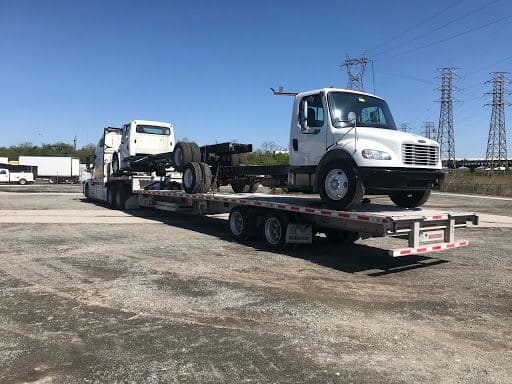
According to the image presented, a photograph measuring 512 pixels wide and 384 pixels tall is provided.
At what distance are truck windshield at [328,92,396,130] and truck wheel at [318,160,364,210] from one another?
933 millimetres

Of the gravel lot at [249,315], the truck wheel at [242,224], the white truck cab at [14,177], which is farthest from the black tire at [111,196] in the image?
the white truck cab at [14,177]

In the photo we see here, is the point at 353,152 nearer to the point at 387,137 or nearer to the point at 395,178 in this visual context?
the point at 387,137

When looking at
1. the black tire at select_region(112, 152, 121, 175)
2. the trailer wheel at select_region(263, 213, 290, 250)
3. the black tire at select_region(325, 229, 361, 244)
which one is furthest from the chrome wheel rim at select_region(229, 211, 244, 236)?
the black tire at select_region(112, 152, 121, 175)

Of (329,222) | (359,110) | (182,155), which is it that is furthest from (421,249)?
(182,155)

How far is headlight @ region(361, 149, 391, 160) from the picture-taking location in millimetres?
8352

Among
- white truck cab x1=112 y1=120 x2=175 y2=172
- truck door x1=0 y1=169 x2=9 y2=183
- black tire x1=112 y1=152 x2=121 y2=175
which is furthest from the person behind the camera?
truck door x1=0 y1=169 x2=9 y2=183

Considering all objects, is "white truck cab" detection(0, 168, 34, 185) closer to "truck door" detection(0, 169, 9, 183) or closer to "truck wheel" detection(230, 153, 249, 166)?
"truck door" detection(0, 169, 9, 183)

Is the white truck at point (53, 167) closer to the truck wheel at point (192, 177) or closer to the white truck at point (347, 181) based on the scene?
the truck wheel at point (192, 177)

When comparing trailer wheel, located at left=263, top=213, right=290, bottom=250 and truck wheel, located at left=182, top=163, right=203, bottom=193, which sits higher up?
truck wheel, located at left=182, top=163, right=203, bottom=193

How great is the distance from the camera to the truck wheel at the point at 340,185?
8.41 meters

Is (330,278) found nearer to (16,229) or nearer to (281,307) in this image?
(281,307)

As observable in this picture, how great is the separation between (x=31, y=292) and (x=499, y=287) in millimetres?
6866

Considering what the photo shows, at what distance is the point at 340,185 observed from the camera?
342 inches

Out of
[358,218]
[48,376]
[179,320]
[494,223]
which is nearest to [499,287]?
[358,218]
